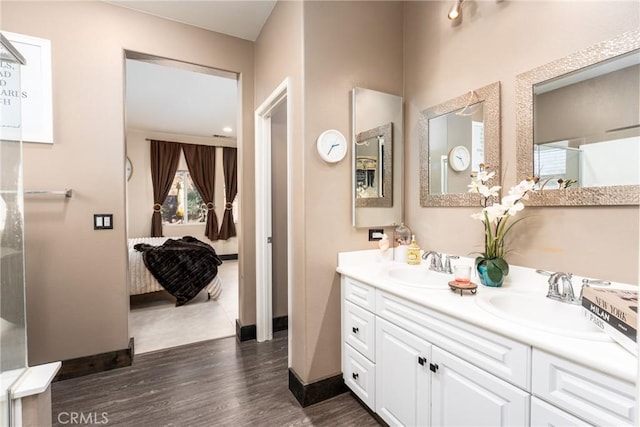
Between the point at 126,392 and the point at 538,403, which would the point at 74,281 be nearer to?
the point at 126,392

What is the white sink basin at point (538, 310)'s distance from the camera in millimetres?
1105

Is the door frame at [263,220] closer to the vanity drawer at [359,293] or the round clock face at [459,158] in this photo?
the vanity drawer at [359,293]

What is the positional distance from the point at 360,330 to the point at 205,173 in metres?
5.86

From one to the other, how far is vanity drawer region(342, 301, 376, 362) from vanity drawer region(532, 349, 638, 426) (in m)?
0.84

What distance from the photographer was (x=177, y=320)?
321 centimetres

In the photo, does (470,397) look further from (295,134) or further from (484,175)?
(295,134)

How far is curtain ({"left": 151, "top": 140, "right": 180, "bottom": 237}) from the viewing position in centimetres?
610

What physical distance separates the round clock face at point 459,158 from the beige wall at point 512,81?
22cm

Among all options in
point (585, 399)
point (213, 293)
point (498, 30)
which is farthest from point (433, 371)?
point (213, 293)

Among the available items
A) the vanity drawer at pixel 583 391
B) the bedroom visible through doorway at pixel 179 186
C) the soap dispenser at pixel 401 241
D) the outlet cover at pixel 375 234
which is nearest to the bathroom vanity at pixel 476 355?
the vanity drawer at pixel 583 391

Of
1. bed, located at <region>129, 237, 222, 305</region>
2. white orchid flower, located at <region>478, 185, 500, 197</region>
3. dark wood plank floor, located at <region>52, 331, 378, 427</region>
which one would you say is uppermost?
white orchid flower, located at <region>478, 185, 500, 197</region>

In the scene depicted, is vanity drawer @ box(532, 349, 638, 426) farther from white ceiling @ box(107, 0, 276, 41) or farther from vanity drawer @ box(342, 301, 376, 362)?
white ceiling @ box(107, 0, 276, 41)

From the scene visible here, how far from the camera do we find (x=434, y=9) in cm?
194

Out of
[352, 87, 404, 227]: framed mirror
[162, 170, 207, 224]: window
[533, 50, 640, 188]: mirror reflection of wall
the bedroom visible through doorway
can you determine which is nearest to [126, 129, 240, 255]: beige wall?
the bedroom visible through doorway
